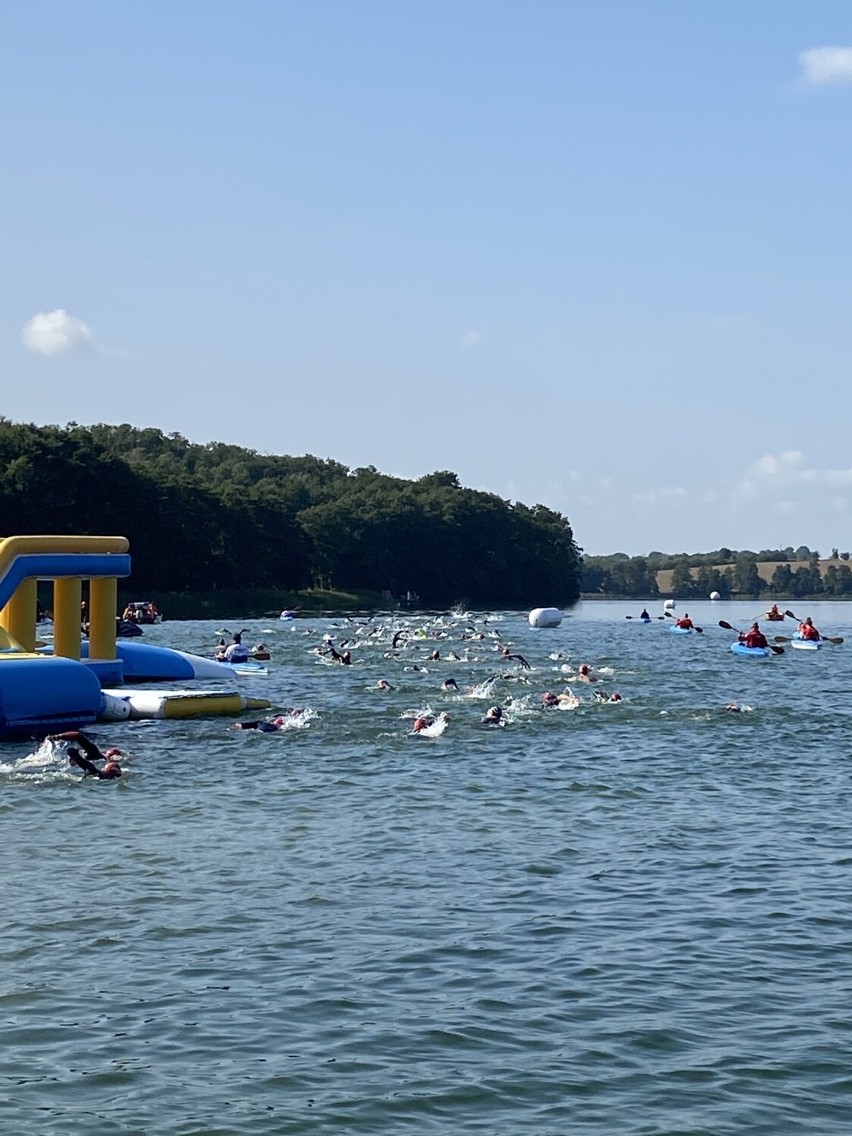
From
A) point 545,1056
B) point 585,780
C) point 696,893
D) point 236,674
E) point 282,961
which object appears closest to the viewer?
point 545,1056

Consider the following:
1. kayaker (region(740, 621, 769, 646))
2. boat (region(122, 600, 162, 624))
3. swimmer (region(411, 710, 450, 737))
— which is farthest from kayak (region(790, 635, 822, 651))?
boat (region(122, 600, 162, 624))

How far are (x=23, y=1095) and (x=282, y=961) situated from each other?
3.43m

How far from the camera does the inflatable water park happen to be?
28578 mm

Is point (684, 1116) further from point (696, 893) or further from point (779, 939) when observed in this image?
point (696, 893)

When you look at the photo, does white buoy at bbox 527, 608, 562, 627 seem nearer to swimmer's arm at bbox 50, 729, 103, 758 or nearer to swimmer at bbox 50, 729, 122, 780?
swimmer's arm at bbox 50, 729, 103, 758

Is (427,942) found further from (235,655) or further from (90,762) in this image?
(235,655)

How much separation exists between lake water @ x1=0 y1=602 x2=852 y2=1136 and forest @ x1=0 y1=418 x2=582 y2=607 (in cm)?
8320

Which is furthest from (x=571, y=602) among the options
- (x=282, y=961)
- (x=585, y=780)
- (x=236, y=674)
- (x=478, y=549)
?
(x=282, y=961)

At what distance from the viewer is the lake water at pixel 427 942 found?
32.4ft

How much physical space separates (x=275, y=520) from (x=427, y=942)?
120452 mm

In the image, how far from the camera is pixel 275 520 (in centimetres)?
13288

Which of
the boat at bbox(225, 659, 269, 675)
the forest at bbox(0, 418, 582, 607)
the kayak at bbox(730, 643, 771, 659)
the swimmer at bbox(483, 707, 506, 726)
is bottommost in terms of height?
the swimmer at bbox(483, 707, 506, 726)

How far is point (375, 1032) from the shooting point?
36.4 ft

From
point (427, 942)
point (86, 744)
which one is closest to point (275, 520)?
point (86, 744)
